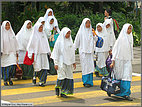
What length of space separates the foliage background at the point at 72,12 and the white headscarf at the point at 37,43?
32.0ft

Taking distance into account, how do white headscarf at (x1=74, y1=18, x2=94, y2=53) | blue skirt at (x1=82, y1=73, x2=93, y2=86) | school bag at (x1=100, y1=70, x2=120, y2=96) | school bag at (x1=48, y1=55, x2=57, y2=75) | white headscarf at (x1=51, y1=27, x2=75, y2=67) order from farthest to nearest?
school bag at (x1=48, y1=55, x2=57, y2=75)
white headscarf at (x1=74, y1=18, x2=94, y2=53)
blue skirt at (x1=82, y1=73, x2=93, y2=86)
white headscarf at (x1=51, y1=27, x2=75, y2=67)
school bag at (x1=100, y1=70, x2=120, y2=96)

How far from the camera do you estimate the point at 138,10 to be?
1131 inches

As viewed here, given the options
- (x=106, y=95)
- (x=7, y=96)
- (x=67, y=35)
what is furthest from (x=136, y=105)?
(x=7, y=96)

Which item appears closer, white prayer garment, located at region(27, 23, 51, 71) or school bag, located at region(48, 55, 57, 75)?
Answer: white prayer garment, located at region(27, 23, 51, 71)

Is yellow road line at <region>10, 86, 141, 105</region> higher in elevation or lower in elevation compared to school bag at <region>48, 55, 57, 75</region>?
lower

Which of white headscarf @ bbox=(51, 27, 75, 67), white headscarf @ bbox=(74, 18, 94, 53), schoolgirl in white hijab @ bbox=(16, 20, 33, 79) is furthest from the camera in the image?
schoolgirl in white hijab @ bbox=(16, 20, 33, 79)

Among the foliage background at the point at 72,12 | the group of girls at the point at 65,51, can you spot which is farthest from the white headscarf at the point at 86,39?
the foliage background at the point at 72,12

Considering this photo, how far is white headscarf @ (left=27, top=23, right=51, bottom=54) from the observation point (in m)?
12.8

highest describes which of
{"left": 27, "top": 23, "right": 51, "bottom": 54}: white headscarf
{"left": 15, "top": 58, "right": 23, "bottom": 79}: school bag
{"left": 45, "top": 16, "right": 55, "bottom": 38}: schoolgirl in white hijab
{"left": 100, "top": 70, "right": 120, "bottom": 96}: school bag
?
{"left": 45, "top": 16, "right": 55, "bottom": 38}: schoolgirl in white hijab

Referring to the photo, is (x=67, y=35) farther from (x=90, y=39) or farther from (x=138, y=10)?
(x=138, y=10)

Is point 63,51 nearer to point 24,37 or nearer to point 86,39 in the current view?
point 86,39

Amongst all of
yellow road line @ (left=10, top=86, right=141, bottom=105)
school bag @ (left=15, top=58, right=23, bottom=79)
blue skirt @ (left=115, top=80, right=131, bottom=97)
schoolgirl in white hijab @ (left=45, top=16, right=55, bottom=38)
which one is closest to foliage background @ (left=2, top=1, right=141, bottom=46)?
schoolgirl in white hijab @ (left=45, top=16, right=55, bottom=38)

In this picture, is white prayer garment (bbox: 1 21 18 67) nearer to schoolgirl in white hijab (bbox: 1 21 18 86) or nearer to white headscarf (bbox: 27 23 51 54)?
schoolgirl in white hijab (bbox: 1 21 18 86)

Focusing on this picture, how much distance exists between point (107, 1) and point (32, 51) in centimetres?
1462
